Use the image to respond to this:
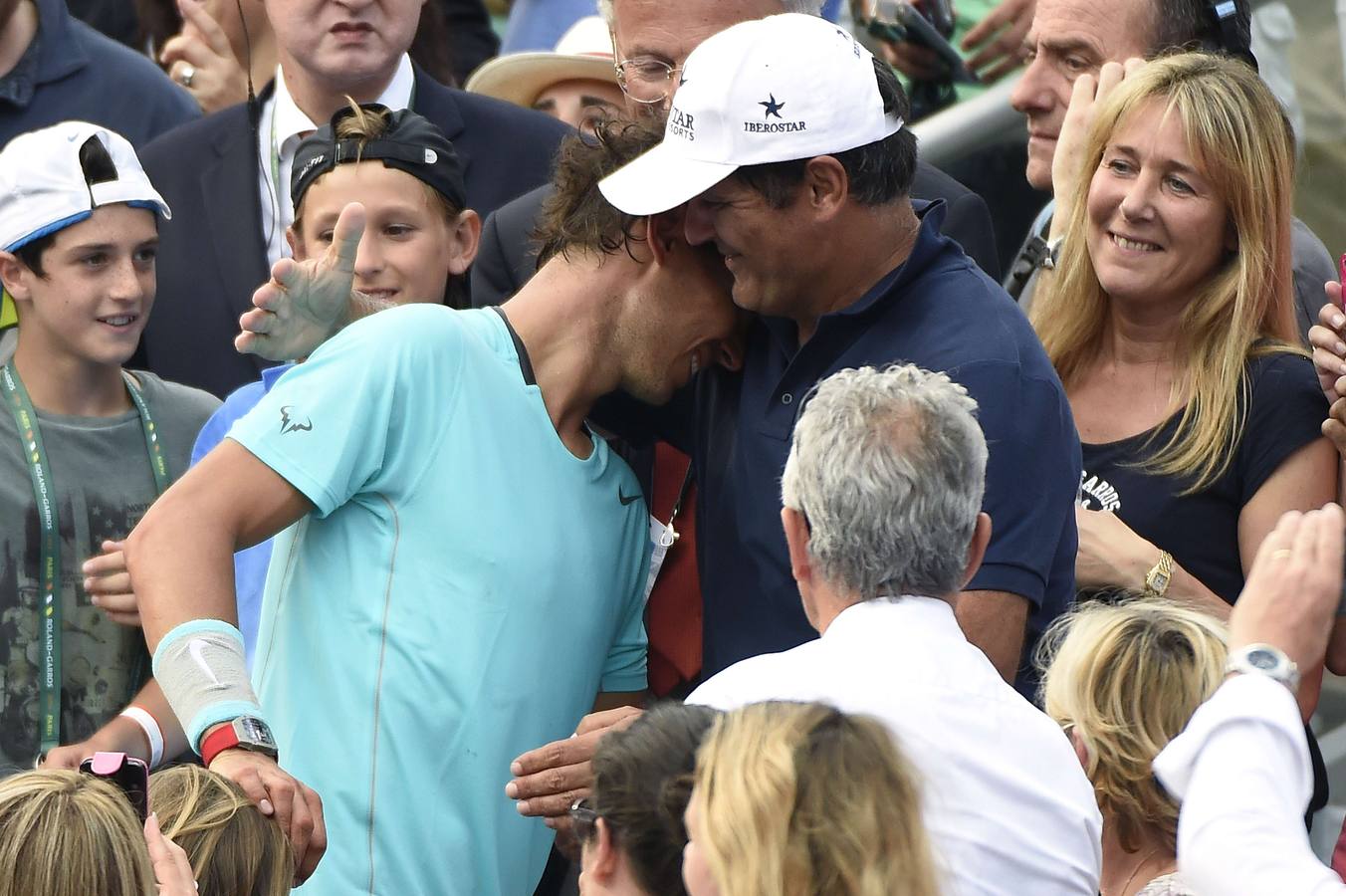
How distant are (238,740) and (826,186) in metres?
1.32

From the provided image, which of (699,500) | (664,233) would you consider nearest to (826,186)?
(664,233)

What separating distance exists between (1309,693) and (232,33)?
4534mm

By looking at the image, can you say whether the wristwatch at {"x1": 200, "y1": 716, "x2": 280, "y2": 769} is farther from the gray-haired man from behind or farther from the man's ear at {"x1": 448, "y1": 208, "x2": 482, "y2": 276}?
the man's ear at {"x1": 448, "y1": 208, "x2": 482, "y2": 276}

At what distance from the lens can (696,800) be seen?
2.31 metres

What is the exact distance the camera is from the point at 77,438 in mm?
4242

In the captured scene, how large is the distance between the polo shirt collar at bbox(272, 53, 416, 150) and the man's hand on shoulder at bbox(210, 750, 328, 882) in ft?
8.81

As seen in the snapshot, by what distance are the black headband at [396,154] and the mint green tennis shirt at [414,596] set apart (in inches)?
44.5

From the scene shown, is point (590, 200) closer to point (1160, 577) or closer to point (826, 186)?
point (826, 186)

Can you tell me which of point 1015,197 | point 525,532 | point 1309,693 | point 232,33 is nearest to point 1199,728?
point 1309,693

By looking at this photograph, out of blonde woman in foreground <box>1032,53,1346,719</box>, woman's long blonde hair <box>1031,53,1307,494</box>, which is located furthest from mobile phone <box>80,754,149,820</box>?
woman's long blonde hair <box>1031,53,1307,494</box>

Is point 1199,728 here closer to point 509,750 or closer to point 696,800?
point 696,800

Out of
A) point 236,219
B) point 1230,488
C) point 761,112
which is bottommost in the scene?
point 1230,488

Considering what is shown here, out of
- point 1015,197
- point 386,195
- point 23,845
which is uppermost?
point 386,195

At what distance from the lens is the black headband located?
447cm
